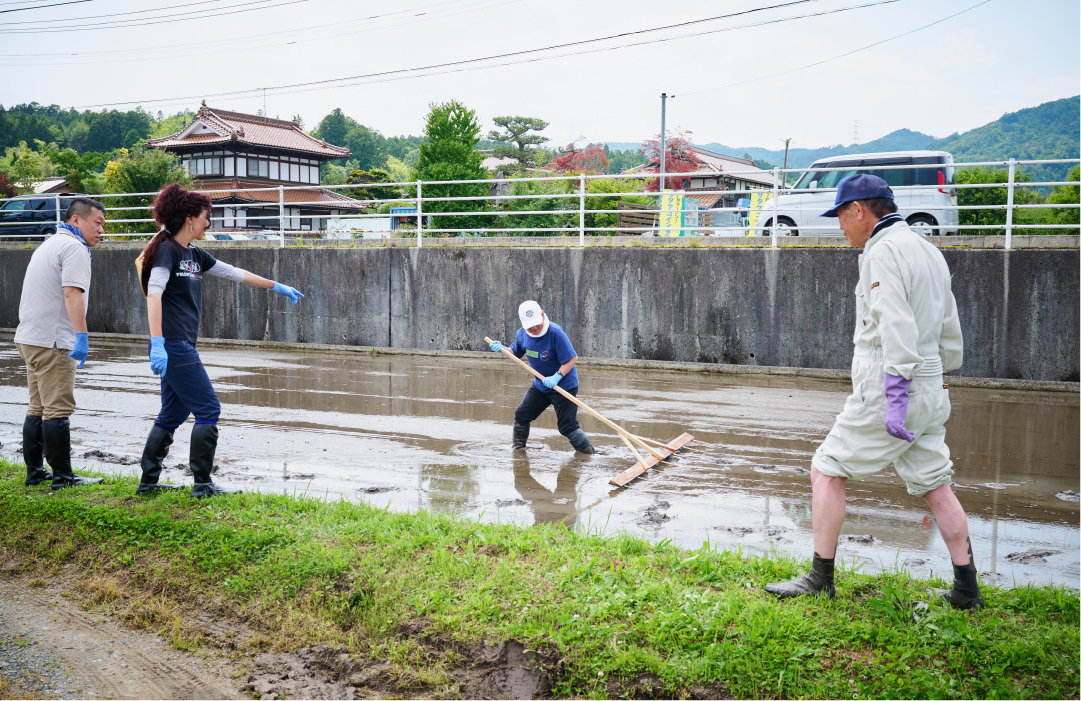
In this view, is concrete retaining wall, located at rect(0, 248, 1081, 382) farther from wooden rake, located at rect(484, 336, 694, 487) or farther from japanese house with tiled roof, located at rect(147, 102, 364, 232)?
japanese house with tiled roof, located at rect(147, 102, 364, 232)

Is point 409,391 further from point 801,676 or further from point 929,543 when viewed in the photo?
point 801,676

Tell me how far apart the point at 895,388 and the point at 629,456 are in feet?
12.7

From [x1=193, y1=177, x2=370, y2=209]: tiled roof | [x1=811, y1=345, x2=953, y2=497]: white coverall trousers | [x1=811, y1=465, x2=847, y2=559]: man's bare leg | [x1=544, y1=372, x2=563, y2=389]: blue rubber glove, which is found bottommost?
[x1=811, y1=465, x2=847, y2=559]: man's bare leg

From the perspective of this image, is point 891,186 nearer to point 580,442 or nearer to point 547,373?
point 547,373

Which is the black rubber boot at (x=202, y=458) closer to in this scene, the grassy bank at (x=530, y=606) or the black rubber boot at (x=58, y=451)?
the grassy bank at (x=530, y=606)

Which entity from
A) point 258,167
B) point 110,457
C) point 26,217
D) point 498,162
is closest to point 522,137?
point 498,162

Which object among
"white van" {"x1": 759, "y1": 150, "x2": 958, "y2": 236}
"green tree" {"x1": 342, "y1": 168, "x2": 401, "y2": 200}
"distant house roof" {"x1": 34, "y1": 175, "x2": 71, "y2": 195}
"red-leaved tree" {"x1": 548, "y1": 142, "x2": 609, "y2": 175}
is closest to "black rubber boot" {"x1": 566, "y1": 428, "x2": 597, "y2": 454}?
"white van" {"x1": 759, "y1": 150, "x2": 958, "y2": 236}

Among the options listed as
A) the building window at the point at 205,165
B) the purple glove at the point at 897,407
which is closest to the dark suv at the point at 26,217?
the building window at the point at 205,165

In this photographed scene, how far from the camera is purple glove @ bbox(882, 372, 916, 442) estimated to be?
3273 millimetres

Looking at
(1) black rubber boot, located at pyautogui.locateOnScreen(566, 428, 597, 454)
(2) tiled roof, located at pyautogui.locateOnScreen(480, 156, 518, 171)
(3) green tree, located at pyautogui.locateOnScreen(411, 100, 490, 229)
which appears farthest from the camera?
(2) tiled roof, located at pyautogui.locateOnScreen(480, 156, 518, 171)

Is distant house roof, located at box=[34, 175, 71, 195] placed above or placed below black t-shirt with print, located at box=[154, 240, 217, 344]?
above

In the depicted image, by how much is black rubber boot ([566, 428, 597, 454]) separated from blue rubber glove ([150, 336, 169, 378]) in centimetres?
352

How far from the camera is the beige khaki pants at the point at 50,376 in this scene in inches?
213

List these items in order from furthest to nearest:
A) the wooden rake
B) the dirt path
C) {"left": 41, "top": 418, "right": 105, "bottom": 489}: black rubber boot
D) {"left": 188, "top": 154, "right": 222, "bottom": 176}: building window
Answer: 1. {"left": 188, "top": 154, "right": 222, "bottom": 176}: building window
2. the wooden rake
3. {"left": 41, "top": 418, "right": 105, "bottom": 489}: black rubber boot
4. the dirt path
